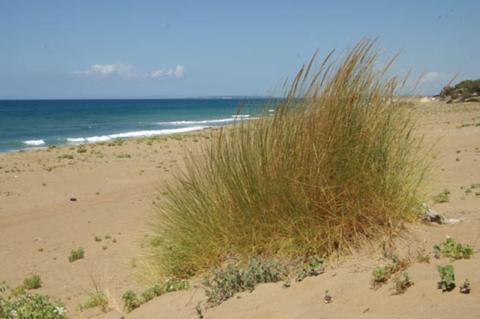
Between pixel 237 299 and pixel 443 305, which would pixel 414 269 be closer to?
pixel 443 305

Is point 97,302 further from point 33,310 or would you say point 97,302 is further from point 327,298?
point 327,298

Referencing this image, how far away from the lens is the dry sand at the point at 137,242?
3.67 meters

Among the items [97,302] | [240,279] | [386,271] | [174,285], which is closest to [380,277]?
[386,271]

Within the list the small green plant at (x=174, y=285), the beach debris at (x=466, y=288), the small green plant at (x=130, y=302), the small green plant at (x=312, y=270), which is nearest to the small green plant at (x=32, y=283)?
the small green plant at (x=130, y=302)

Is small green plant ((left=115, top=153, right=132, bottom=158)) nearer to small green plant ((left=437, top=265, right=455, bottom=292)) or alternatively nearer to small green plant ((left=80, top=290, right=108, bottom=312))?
small green plant ((left=80, top=290, right=108, bottom=312))

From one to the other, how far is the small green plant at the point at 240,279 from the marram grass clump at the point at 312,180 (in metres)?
0.49

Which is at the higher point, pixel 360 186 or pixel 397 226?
pixel 360 186

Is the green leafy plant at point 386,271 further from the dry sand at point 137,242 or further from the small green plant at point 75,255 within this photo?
the small green plant at point 75,255

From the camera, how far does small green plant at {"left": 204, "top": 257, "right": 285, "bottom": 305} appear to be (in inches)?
178

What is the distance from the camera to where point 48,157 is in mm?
24438

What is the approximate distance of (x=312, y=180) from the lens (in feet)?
17.2

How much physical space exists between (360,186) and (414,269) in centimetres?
136

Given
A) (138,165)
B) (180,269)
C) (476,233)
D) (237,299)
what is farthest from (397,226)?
(138,165)

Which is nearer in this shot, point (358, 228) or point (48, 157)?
point (358, 228)
